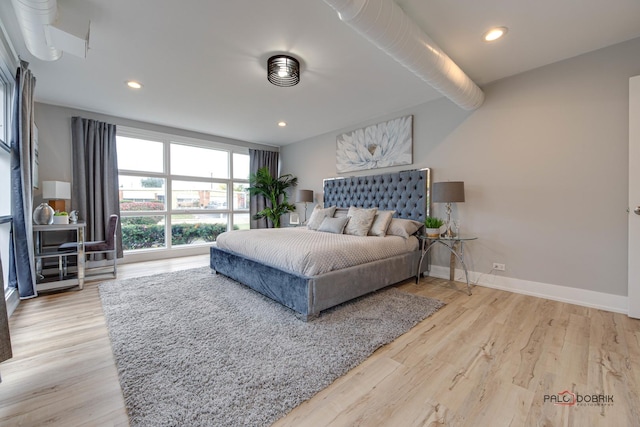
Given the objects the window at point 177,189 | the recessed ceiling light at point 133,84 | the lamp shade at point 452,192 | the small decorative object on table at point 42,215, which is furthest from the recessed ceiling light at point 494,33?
the small decorative object on table at point 42,215

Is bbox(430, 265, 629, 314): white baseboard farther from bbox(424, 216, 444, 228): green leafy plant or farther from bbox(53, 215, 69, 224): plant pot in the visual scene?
bbox(53, 215, 69, 224): plant pot

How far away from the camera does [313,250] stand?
2.32m

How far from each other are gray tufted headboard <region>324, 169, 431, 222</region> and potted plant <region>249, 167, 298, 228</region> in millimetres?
1442

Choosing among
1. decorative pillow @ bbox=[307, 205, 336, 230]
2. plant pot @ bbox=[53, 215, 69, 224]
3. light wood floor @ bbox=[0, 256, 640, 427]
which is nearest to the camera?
light wood floor @ bbox=[0, 256, 640, 427]

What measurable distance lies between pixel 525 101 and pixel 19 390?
4858 millimetres

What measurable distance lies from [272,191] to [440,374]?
504cm

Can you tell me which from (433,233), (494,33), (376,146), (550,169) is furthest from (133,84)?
(550,169)

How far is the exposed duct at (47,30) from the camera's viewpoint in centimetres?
166

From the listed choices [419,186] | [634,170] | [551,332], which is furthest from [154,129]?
[634,170]

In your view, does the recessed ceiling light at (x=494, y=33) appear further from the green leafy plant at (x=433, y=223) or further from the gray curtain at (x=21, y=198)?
the gray curtain at (x=21, y=198)

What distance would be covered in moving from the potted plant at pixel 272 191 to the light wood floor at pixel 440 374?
148 inches

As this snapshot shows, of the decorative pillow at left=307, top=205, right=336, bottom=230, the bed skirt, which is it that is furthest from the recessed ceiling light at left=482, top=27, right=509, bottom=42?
the decorative pillow at left=307, top=205, right=336, bottom=230

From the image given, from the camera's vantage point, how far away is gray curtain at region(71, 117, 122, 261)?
3.99 metres

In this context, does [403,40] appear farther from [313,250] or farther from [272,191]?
[272,191]
